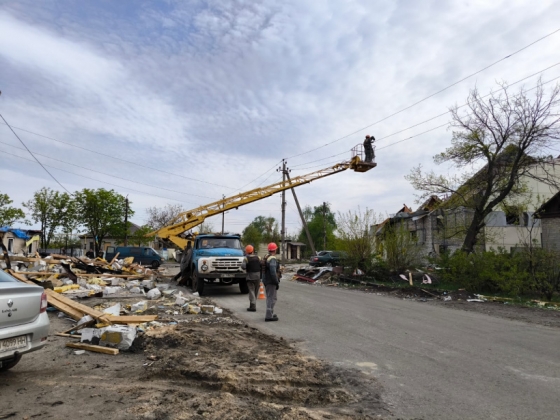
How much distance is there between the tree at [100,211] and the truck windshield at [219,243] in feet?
116

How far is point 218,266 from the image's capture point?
14.8 metres

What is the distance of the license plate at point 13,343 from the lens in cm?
459

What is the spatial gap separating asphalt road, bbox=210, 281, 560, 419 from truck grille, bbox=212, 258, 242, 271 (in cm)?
284

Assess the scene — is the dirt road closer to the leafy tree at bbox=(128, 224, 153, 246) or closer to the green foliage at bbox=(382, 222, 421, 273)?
the green foliage at bbox=(382, 222, 421, 273)

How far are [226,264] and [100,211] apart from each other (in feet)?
125

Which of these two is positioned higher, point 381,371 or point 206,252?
point 206,252

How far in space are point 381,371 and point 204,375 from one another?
7.50 feet

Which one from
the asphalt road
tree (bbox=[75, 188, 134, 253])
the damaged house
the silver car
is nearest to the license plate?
the silver car

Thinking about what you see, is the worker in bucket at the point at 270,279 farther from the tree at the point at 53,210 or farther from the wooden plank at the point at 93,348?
the tree at the point at 53,210

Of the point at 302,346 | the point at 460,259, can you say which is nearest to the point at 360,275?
the point at 460,259

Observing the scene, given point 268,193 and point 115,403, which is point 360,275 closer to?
point 268,193

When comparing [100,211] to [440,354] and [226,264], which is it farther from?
[440,354]

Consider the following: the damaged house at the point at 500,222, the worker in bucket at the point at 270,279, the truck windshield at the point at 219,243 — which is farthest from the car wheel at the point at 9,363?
the damaged house at the point at 500,222

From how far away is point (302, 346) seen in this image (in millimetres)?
7051
